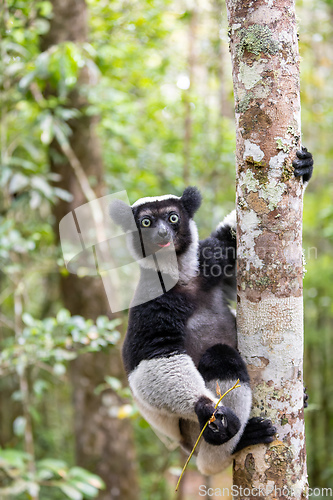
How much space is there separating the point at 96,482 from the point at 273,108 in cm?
297

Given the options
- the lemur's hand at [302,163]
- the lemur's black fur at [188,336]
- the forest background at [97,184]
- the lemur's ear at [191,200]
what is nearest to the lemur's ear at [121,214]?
the lemur's black fur at [188,336]

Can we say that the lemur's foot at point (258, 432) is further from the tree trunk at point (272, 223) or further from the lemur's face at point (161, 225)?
the lemur's face at point (161, 225)

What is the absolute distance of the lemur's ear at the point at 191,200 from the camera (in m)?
3.15

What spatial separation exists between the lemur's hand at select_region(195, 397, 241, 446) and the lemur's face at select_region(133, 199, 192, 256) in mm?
1103

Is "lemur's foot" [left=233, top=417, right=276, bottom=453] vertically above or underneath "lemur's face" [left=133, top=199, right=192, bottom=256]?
underneath

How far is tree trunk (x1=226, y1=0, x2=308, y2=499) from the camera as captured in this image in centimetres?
191

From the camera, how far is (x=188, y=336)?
2.75 meters

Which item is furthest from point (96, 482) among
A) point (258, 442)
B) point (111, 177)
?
point (111, 177)

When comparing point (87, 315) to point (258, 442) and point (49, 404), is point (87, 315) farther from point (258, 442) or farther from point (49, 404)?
point (49, 404)

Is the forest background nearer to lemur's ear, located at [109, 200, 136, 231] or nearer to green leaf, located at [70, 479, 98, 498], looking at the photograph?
green leaf, located at [70, 479, 98, 498]

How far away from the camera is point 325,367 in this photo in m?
8.18

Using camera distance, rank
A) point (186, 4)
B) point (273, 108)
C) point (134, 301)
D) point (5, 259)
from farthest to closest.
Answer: point (186, 4) → point (5, 259) → point (134, 301) → point (273, 108)

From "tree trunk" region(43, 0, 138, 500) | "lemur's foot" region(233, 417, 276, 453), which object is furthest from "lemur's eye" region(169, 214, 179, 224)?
"tree trunk" region(43, 0, 138, 500)

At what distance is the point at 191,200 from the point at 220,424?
157 centimetres
